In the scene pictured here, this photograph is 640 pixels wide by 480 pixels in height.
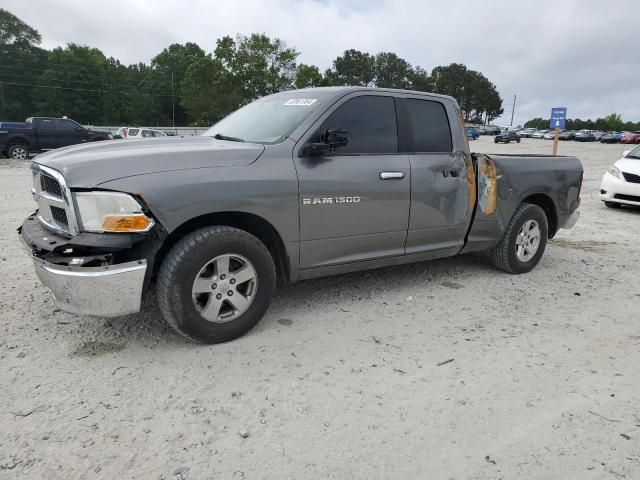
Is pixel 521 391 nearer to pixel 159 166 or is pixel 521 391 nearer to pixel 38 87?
pixel 159 166

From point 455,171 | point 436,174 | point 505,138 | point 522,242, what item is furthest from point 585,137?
point 436,174

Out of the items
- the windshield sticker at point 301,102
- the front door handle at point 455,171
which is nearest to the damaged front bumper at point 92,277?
the windshield sticker at point 301,102

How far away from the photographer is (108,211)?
9.61 ft

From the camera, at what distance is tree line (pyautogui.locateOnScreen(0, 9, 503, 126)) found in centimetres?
5366

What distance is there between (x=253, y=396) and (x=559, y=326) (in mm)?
2583

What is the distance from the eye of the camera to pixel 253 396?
283cm

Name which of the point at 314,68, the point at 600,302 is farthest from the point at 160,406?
the point at 314,68

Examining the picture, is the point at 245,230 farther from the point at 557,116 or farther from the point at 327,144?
the point at 557,116

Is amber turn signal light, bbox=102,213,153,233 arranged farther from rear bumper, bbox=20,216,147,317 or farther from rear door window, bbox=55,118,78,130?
rear door window, bbox=55,118,78,130

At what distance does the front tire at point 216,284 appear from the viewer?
3137mm

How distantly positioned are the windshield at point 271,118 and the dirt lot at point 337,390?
1442mm

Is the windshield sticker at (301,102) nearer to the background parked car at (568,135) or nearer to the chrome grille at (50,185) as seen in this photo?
the chrome grille at (50,185)

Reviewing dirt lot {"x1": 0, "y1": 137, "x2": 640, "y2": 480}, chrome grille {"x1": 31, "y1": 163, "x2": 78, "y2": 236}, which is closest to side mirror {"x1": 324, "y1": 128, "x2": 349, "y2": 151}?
dirt lot {"x1": 0, "y1": 137, "x2": 640, "y2": 480}

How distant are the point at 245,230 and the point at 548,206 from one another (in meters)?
3.78
